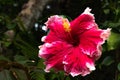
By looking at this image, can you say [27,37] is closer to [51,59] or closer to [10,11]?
[51,59]

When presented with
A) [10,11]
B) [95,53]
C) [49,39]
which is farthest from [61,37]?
[10,11]

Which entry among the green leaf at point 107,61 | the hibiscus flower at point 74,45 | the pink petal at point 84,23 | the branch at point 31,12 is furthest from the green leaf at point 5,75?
the branch at point 31,12

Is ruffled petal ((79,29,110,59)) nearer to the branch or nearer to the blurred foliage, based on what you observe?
the blurred foliage

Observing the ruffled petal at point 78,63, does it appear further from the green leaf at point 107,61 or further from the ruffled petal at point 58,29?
the green leaf at point 107,61

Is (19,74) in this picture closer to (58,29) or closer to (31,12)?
(58,29)

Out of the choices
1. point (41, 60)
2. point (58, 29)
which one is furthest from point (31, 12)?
point (58, 29)

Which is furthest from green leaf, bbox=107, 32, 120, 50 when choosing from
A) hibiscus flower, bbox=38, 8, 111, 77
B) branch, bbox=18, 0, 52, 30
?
branch, bbox=18, 0, 52, 30

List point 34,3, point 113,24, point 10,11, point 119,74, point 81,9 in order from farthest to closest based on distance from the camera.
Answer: point 10,11 < point 34,3 < point 81,9 < point 113,24 < point 119,74
